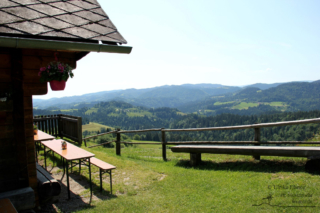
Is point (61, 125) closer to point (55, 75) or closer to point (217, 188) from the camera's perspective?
point (55, 75)

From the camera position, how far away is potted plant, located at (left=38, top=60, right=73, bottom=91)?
3404 millimetres

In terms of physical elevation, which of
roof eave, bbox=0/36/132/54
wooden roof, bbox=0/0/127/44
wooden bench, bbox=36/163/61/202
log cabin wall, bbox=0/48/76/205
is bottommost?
wooden bench, bbox=36/163/61/202

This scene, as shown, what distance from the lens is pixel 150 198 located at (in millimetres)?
4867

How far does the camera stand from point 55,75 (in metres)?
3.44

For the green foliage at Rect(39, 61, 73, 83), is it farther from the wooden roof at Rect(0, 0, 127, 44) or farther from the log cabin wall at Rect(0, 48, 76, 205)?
the wooden roof at Rect(0, 0, 127, 44)

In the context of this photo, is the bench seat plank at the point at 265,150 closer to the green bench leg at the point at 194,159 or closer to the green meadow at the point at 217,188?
the green bench leg at the point at 194,159

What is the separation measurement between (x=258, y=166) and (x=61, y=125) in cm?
937

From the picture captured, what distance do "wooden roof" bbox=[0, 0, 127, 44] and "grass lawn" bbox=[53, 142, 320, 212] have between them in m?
3.17

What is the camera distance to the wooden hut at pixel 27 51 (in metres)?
2.97

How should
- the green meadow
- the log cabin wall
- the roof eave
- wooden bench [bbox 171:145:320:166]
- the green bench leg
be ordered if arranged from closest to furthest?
the roof eave < the log cabin wall < the green meadow < wooden bench [bbox 171:145:320:166] < the green bench leg

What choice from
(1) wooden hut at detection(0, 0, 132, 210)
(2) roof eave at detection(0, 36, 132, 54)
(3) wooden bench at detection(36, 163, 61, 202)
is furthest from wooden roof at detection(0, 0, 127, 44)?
(3) wooden bench at detection(36, 163, 61, 202)

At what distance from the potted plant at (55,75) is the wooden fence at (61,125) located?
6.76 m

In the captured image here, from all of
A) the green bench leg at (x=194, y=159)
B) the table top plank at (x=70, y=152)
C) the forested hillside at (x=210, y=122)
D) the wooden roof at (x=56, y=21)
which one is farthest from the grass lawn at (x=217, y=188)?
the forested hillside at (x=210, y=122)

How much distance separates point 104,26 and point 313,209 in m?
4.48
